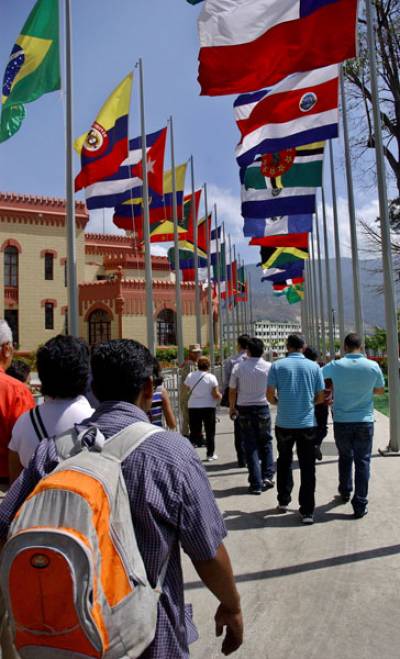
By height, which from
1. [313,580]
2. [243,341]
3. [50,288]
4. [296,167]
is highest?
[50,288]

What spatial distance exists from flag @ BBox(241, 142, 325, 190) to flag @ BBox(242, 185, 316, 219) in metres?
0.22

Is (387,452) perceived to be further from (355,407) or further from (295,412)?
(295,412)

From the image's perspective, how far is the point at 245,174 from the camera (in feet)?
47.1

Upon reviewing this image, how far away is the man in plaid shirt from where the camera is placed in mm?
2100

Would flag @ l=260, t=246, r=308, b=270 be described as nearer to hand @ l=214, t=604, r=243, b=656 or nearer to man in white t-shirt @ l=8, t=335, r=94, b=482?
man in white t-shirt @ l=8, t=335, r=94, b=482

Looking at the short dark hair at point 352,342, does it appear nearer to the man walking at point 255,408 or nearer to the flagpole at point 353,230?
the man walking at point 255,408

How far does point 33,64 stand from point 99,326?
114 ft

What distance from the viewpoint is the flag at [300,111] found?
10711 mm

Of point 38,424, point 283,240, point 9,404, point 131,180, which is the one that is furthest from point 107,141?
point 38,424

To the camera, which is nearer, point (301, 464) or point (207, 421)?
point (301, 464)

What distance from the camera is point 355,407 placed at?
21.3 feet

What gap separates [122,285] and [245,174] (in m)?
29.7

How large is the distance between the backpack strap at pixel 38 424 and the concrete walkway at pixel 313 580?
166 centimetres

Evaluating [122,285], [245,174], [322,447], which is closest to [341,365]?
[322,447]
